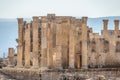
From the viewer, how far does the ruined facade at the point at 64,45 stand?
70.4 metres

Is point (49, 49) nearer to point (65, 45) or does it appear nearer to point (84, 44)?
point (65, 45)

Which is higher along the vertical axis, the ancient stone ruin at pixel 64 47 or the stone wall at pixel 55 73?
the ancient stone ruin at pixel 64 47

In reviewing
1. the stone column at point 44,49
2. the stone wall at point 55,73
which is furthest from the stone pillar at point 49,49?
the stone wall at point 55,73

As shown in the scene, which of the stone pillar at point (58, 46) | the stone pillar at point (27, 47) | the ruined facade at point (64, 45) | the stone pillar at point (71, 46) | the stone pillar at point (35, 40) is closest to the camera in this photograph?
the stone pillar at point (58, 46)

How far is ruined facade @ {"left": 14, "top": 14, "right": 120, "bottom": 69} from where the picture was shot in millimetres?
70375

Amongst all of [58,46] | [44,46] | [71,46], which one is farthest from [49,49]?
[71,46]

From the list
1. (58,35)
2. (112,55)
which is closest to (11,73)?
(58,35)

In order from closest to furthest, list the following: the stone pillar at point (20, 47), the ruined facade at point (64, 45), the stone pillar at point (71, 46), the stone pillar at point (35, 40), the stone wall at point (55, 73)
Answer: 1. the stone wall at point (55, 73)
2. the stone pillar at point (71, 46)
3. the ruined facade at point (64, 45)
4. the stone pillar at point (35, 40)
5. the stone pillar at point (20, 47)

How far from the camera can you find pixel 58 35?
70.4 metres

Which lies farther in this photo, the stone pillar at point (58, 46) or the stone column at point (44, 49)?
the stone column at point (44, 49)

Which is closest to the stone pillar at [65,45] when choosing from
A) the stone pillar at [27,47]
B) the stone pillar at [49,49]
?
the stone pillar at [49,49]

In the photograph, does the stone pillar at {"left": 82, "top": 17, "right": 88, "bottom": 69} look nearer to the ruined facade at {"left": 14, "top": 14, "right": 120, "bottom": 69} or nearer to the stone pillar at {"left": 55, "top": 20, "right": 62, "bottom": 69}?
the ruined facade at {"left": 14, "top": 14, "right": 120, "bottom": 69}

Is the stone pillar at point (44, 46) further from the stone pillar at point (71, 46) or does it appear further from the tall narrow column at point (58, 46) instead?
the stone pillar at point (71, 46)

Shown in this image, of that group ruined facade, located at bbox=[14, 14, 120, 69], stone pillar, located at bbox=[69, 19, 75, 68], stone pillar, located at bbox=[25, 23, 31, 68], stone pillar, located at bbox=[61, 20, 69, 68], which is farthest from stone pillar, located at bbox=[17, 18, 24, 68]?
stone pillar, located at bbox=[69, 19, 75, 68]
